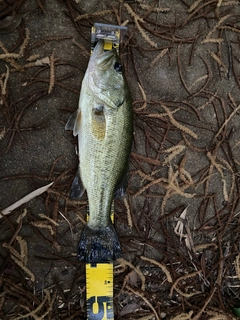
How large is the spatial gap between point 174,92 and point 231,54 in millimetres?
688

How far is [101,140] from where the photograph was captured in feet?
8.44

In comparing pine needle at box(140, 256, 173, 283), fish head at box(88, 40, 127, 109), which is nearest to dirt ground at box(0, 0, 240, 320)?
pine needle at box(140, 256, 173, 283)

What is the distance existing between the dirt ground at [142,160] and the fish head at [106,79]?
452 mm

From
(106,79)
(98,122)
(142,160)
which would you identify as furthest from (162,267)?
(106,79)

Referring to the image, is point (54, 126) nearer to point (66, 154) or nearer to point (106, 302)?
point (66, 154)

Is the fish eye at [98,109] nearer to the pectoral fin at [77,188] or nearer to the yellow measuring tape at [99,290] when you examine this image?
the pectoral fin at [77,188]

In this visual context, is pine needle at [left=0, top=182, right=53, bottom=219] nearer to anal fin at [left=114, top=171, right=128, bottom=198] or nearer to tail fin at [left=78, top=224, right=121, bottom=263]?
tail fin at [left=78, top=224, right=121, bottom=263]

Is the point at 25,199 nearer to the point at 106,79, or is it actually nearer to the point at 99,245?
the point at 99,245

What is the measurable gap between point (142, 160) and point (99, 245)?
34.0 inches

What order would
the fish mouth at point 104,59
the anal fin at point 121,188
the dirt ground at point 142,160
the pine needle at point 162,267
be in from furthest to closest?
the pine needle at point 162,267 → the dirt ground at point 142,160 → the anal fin at point 121,188 → the fish mouth at point 104,59

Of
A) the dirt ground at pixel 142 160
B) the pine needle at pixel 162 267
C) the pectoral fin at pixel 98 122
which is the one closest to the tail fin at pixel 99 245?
the dirt ground at pixel 142 160

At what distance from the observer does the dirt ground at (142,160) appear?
2.89 meters

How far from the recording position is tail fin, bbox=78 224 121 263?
280cm

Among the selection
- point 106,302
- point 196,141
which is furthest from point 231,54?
point 106,302
